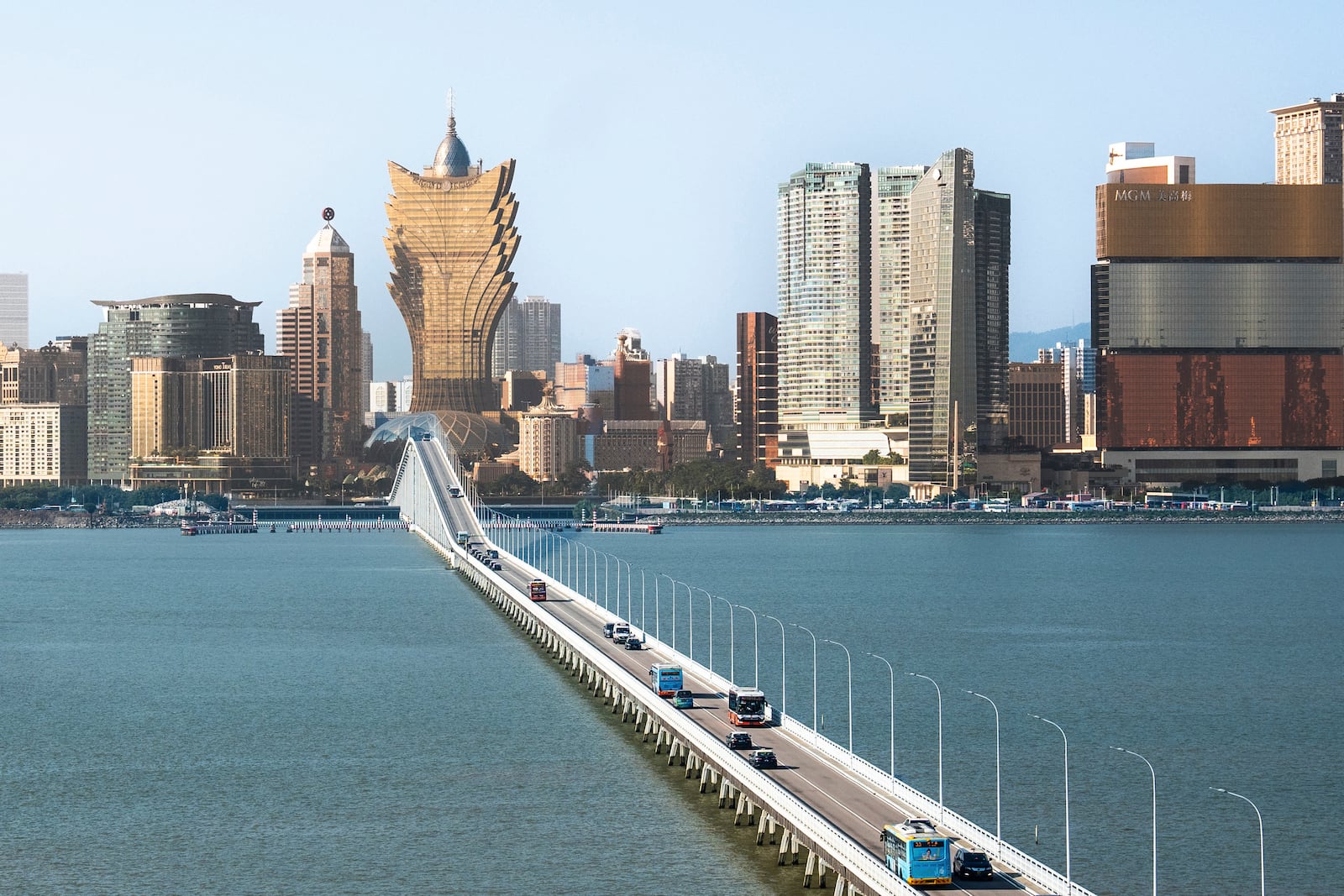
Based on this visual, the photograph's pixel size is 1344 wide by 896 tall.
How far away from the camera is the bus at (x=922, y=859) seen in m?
47.2

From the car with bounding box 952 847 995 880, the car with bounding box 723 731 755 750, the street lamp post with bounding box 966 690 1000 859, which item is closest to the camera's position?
the car with bounding box 952 847 995 880

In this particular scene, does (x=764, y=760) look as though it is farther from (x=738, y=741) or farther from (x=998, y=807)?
(x=998, y=807)

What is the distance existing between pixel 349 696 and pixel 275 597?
59.3 meters

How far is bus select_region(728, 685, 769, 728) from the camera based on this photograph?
224 ft

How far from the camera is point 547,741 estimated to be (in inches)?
3100

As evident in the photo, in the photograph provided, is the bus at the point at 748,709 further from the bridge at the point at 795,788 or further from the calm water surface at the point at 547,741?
the calm water surface at the point at 547,741

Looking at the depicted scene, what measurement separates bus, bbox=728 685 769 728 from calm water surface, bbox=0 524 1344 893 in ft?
10.1

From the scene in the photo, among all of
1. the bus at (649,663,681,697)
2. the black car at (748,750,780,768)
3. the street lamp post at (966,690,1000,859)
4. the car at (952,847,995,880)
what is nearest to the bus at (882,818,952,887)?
the car at (952,847,995,880)

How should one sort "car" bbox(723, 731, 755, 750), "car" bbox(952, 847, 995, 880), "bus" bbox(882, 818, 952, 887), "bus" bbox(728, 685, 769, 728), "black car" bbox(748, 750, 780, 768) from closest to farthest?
"bus" bbox(882, 818, 952, 887) < "car" bbox(952, 847, 995, 880) < "black car" bbox(748, 750, 780, 768) < "car" bbox(723, 731, 755, 750) < "bus" bbox(728, 685, 769, 728)

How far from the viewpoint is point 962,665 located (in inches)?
4048

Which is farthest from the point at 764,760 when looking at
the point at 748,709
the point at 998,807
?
the point at 998,807

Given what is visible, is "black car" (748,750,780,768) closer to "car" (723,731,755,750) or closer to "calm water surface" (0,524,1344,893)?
"calm water surface" (0,524,1344,893)

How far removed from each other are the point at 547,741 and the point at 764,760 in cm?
1948

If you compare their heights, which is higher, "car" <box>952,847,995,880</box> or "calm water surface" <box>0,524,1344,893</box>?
"car" <box>952,847,995,880</box>
